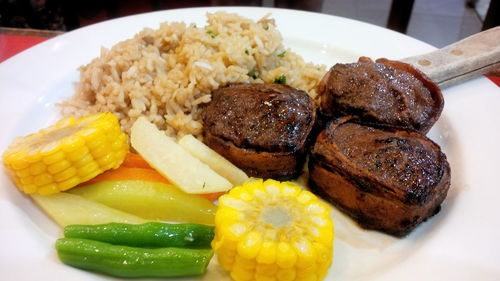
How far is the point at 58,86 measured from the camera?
3.47 m

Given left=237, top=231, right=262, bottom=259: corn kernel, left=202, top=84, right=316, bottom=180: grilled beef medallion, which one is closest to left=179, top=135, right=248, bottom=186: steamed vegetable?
left=202, top=84, right=316, bottom=180: grilled beef medallion

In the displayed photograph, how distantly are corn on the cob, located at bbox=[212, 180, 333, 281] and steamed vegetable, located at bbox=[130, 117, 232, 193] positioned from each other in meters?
0.31

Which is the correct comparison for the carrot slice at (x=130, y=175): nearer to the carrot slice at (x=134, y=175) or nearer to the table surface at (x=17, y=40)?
the carrot slice at (x=134, y=175)

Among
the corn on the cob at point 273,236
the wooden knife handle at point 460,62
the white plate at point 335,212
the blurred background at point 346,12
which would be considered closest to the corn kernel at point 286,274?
the corn on the cob at point 273,236

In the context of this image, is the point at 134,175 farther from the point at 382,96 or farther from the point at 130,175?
the point at 382,96

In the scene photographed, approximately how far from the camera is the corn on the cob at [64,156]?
7.48 ft

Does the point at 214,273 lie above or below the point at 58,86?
below

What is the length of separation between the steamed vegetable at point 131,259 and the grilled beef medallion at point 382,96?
146 centimetres

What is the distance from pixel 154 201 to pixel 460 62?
2.66 metres

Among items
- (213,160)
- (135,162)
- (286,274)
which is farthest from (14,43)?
(286,274)

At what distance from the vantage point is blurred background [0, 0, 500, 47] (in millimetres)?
6262

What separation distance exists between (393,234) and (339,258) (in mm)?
374

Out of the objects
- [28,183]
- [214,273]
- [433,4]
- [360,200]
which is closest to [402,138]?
[360,200]

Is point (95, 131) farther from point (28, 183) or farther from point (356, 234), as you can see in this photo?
point (356, 234)
